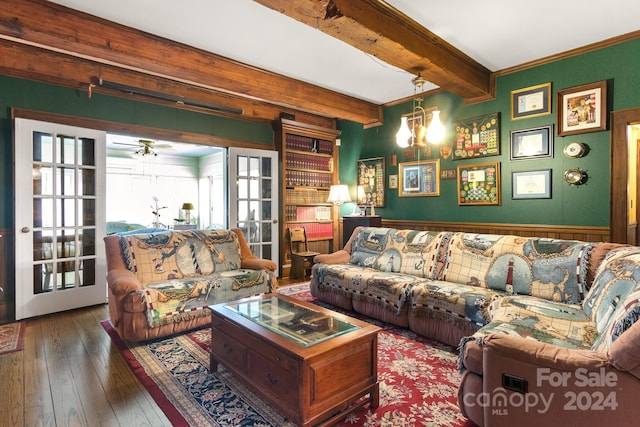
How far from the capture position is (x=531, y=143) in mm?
3771

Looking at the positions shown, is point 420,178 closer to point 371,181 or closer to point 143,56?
point 371,181

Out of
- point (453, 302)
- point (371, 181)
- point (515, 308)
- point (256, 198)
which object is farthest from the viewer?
point (371, 181)

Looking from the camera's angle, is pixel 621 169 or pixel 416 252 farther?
pixel 416 252

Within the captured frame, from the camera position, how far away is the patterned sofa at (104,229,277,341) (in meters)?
2.70

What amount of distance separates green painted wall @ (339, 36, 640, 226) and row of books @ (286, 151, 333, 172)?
4.60 feet

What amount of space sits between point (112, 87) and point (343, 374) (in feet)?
12.6

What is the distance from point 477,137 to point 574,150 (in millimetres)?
1051

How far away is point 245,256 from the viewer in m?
3.93

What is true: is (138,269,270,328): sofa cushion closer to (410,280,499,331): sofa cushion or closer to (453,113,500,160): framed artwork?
(410,280,499,331): sofa cushion

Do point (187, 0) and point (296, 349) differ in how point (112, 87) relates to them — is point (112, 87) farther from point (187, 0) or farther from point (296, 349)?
point (296, 349)

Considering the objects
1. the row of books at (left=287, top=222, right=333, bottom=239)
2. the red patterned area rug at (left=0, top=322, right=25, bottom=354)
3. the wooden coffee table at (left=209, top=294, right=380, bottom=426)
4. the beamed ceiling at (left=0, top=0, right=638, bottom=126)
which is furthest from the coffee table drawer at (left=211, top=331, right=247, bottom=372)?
the row of books at (left=287, top=222, right=333, bottom=239)

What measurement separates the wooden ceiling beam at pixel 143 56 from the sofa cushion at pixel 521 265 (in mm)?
2666

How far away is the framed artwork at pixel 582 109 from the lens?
130 inches

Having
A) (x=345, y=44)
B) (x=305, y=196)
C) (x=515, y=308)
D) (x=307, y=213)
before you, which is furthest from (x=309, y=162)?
(x=515, y=308)
